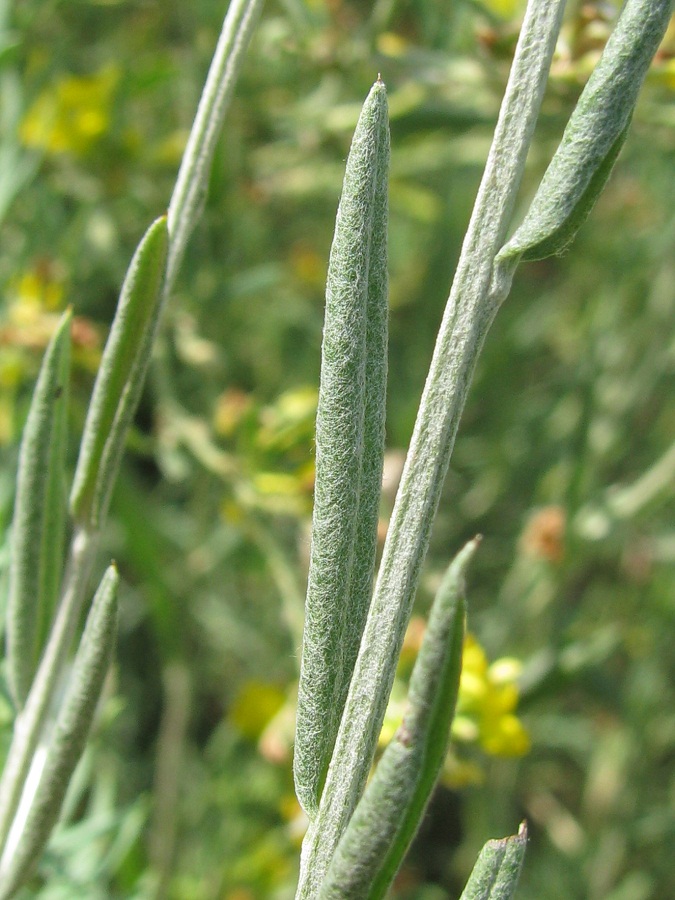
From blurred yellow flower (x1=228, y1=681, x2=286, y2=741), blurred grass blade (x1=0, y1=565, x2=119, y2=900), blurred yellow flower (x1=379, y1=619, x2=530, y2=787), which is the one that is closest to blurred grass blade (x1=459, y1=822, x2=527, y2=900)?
blurred grass blade (x1=0, y1=565, x2=119, y2=900)

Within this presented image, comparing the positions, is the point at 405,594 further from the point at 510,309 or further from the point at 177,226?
the point at 510,309

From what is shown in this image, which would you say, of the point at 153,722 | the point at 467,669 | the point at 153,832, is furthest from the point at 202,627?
the point at 467,669

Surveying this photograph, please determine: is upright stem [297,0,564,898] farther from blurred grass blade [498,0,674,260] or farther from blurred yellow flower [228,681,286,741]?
blurred yellow flower [228,681,286,741]

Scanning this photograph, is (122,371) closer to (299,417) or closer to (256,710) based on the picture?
(299,417)

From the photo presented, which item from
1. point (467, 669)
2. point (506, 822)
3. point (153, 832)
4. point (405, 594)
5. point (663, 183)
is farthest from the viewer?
point (663, 183)

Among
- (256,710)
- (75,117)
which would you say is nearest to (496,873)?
(256,710)
